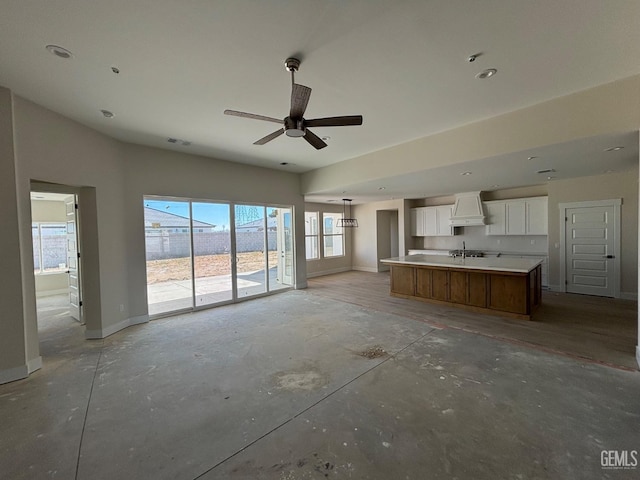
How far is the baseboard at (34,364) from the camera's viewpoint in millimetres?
3023

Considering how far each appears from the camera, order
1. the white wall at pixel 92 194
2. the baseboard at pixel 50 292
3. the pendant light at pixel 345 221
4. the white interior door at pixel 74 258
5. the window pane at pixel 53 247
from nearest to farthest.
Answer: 1. the white wall at pixel 92 194
2. the white interior door at pixel 74 258
3. the baseboard at pixel 50 292
4. the window pane at pixel 53 247
5. the pendant light at pixel 345 221

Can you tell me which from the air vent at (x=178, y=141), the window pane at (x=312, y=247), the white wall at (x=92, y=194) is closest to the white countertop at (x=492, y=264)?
the window pane at (x=312, y=247)

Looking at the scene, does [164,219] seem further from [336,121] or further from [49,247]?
[49,247]

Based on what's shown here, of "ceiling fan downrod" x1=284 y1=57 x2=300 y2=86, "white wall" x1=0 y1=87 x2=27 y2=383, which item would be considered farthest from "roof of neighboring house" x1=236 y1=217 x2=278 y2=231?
"ceiling fan downrod" x1=284 y1=57 x2=300 y2=86

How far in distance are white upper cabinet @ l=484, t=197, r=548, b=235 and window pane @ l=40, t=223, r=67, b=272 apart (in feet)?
38.3

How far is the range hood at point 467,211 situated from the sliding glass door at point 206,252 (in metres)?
5.25

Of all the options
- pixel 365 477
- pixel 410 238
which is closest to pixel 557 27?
pixel 365 477

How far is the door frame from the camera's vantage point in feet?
18.2

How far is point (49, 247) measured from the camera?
23.2 feet

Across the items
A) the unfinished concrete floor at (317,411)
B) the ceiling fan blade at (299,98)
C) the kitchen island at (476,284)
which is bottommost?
the unfinished concrete floor at (317,411)

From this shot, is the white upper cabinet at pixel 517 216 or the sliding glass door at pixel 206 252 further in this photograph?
the white upper cabinet at pixel 517 216

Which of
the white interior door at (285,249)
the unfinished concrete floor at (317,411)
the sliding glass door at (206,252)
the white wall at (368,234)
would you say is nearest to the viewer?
the unfinished concrete floor at (317,411)

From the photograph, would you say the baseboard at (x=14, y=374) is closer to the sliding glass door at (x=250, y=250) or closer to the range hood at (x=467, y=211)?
the sliding glass door at (x=250, y=250)

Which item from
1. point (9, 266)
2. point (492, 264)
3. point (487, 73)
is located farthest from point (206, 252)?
point (492, 264)
